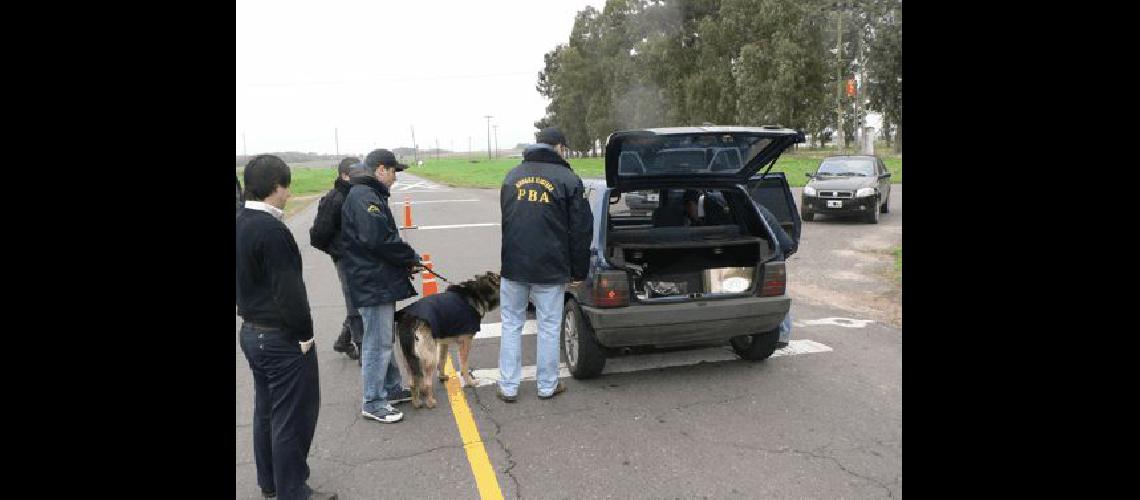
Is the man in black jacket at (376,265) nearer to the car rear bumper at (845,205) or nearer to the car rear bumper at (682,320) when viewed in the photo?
the car rear bumper at (682,320)

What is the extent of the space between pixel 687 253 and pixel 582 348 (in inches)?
52.7

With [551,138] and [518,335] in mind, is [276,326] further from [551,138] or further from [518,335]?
[551,138]

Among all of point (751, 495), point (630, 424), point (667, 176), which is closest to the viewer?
point (751, 495)

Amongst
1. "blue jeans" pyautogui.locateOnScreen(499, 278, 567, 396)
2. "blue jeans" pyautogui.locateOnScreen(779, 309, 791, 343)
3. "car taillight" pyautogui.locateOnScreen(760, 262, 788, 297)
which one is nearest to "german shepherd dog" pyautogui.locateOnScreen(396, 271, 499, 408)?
"blue jeans" pyautogui.locateOnScreen(499, 278, 567, 396)

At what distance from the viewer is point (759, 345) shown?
5.10 metres

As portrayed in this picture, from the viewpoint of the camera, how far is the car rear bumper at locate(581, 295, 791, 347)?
4.39m

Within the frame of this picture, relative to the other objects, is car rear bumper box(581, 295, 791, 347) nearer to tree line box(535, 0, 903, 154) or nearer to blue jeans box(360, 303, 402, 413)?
blue jeans box(360, 303, 402, 413)

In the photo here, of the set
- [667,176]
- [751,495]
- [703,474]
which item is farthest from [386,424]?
[667,176]

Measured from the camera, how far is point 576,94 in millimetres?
62219

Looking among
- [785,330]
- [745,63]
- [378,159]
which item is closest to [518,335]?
[378,159]
